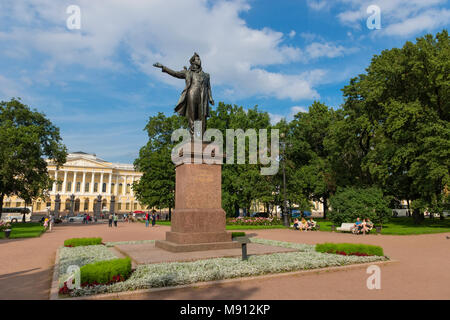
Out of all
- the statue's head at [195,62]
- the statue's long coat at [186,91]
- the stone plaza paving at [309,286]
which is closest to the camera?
the stone plaza paving at [309,286]

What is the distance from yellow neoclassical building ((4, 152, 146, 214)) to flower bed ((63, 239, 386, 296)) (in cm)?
9021

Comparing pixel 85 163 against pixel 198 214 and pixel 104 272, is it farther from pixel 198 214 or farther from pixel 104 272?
pixel 104 272

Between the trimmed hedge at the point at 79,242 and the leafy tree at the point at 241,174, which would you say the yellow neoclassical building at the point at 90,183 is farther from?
the trimmed hedge at the point at 79,242

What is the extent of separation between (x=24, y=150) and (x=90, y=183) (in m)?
74.7

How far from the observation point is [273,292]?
619cm

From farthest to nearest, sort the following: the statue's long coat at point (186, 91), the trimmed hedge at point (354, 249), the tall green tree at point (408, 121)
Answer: the tall green tree at point (408, 121) → the statue's long coat at point (186, 91) → the trimmed hedge at point (354, 249)

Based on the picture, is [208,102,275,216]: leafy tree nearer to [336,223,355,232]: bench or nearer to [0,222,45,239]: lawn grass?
[336,223,355,232]: bench

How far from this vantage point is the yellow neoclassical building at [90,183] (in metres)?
96.1

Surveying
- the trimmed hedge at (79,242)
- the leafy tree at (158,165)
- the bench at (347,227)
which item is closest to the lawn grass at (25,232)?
the trimmed hedge at (79,242)

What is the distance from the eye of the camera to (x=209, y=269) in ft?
24.9

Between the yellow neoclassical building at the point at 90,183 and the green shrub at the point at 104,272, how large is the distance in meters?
91.1
